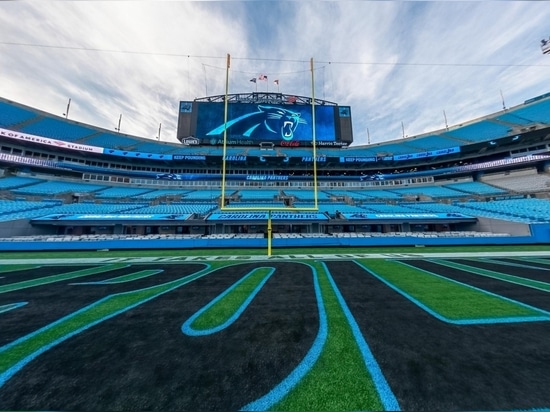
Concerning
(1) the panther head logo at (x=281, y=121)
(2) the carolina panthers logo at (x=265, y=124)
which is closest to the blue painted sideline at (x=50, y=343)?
(2) the carolina panthers logo at (x=265, y=124)

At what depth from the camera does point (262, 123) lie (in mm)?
32531

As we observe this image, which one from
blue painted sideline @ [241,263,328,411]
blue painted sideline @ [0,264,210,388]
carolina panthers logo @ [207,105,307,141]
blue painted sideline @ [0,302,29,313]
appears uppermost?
carolina panthers logo @ [207,105,307,141]

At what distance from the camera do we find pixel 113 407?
5.20 ft

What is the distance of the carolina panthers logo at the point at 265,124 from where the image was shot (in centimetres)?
3203

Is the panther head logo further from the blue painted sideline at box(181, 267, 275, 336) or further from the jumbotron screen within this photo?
the blue painted sideline at box(181, 267, 275, 336)

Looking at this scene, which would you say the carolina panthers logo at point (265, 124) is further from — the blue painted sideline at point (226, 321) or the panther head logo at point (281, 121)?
the blue painted sideline at point (226, 321)

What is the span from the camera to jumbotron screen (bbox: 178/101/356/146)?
104 feet

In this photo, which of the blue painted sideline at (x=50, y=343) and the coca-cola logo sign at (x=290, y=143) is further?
the coca-cola logo sign at (x=290, y=143)

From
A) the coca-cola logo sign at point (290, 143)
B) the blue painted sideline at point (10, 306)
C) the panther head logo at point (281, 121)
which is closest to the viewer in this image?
the blue painted sideline at point (10, 306)

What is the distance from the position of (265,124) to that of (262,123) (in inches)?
20.3

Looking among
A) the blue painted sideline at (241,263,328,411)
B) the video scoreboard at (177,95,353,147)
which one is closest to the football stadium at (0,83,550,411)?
the blue painted sideline at (241,263,328,411)

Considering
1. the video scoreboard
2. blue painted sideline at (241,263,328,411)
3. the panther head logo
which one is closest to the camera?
blue painted sideline at (241,263,328,411)

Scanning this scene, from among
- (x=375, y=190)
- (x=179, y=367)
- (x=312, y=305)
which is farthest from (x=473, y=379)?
(x=375, y=190)

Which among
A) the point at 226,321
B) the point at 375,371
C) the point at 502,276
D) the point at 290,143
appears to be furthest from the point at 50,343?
the point at 290,143
